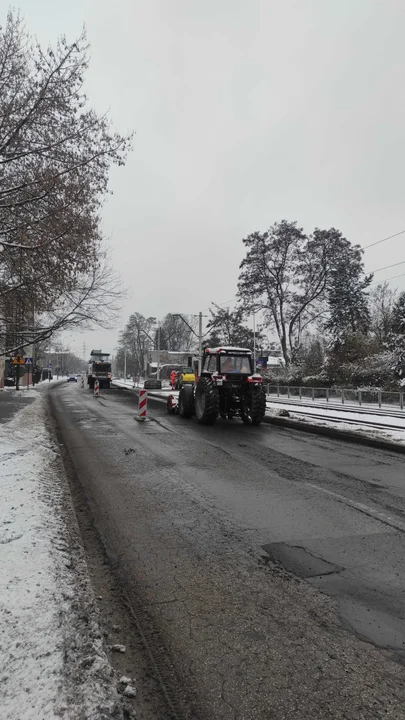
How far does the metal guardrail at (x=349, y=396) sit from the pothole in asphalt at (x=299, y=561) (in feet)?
62.9

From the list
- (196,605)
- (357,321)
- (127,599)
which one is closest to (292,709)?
(196,605)

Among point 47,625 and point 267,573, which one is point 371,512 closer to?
point 267,573

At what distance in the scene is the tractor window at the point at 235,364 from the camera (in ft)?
46.1

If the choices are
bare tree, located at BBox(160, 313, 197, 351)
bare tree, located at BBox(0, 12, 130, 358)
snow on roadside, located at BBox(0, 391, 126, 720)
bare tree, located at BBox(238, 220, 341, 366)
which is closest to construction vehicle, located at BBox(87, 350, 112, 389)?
bare tree, located at BBox(238, 220, 341, 366)

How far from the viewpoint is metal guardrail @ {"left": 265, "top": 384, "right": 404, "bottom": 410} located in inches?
880

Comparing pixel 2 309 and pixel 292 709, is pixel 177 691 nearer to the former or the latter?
pixel 292 709

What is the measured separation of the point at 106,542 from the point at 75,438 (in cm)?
702

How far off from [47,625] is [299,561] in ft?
7.33

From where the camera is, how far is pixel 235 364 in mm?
14148

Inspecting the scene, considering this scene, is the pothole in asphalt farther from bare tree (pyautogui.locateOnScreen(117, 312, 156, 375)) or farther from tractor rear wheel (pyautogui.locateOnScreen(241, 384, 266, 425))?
bare tree (pyautogui.locateOnScreen(117, 312, 156, 375))

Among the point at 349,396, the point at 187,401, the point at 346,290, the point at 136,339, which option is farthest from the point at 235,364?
the point at 136,339

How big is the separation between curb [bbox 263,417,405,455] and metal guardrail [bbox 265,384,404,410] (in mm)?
9874

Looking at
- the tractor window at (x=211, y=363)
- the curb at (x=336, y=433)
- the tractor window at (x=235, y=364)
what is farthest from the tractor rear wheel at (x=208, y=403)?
the curb at (x=336, y=433)

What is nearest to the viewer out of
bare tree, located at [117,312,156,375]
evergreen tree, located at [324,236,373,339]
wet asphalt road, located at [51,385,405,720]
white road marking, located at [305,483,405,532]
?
wet asphalt road, located at [51,385,405,720]
